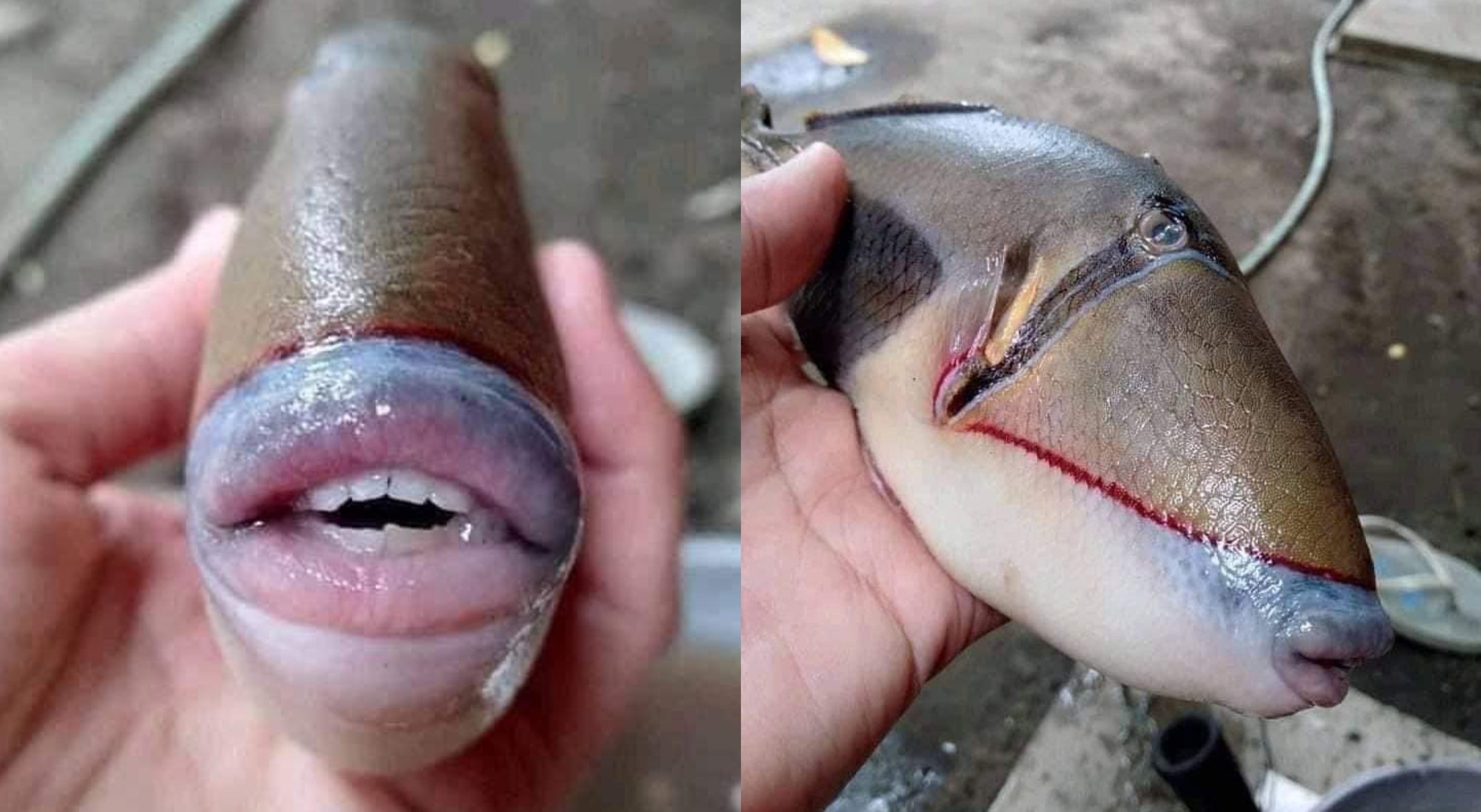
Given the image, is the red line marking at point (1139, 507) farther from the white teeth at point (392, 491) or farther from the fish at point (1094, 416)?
the white teeth at point (392, 491)

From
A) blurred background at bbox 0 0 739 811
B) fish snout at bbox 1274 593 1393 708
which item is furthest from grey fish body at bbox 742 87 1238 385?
blurred background at bbox 0 0 739 811

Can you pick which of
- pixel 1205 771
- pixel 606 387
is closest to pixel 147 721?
pixel 606 387

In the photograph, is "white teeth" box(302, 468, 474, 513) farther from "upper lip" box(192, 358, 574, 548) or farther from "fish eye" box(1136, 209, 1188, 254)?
"fish eye" box(1136, 209, 1188, 254)

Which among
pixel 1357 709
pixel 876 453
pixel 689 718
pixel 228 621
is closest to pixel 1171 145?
pixel 1357 709

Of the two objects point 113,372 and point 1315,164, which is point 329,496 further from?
point 1315,164

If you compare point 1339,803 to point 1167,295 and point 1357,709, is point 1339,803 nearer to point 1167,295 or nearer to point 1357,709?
point 1357,709

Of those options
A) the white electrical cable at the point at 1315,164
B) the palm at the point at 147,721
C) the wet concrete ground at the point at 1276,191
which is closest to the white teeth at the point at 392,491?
the palm at the point at 147,721
